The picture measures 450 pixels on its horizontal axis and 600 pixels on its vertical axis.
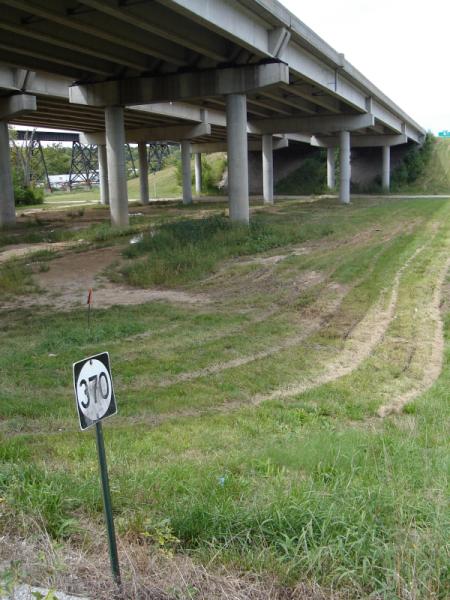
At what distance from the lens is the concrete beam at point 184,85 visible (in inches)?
980

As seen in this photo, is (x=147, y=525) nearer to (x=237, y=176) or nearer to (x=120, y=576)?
(x=120, y=576)

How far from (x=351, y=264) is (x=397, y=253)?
265cm

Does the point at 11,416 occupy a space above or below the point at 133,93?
below

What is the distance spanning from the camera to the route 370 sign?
138 inches

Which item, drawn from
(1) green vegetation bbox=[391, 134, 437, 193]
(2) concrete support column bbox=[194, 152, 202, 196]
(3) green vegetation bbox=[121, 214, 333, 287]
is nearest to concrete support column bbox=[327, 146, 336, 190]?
(1) green vegetation bbox=[391, 134, 437, 193]

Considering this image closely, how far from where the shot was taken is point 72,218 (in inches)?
1598

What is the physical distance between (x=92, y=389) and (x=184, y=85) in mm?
24473

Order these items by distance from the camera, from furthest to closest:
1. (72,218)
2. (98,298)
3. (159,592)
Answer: (72,218) < (98,298) < (159,592)

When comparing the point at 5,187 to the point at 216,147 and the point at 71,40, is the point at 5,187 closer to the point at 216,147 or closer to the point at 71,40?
the point at 71,40

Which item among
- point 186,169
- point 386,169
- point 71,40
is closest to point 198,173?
point 186,169

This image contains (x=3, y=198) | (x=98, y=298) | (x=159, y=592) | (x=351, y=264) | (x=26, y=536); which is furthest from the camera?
(x=3, y=198)

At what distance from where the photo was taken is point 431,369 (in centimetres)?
902

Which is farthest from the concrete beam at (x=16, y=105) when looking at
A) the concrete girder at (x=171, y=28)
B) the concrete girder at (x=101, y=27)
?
the concrete girder at (x=171, y=28)

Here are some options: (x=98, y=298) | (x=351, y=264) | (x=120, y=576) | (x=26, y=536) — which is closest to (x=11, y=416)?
(x=26, y=536)
